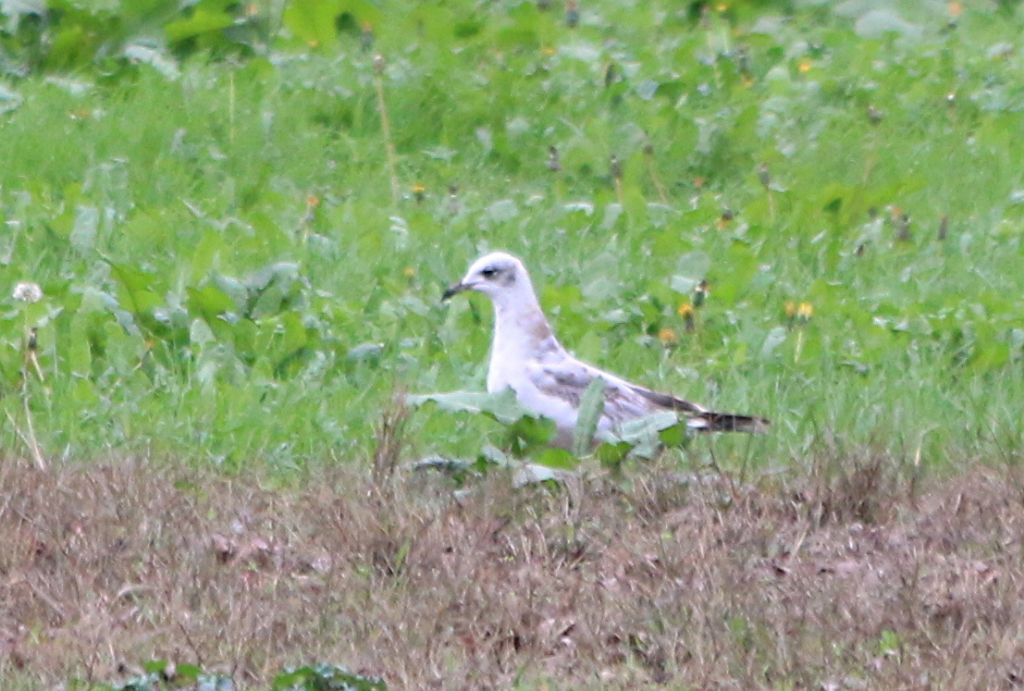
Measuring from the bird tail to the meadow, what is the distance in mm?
93

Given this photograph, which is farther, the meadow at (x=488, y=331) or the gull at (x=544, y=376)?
the gull at (x=544, y=376)

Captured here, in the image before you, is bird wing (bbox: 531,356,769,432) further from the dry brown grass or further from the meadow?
the dry brown grass

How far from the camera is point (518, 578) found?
19.2 ft

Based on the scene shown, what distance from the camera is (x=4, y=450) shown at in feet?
22.6

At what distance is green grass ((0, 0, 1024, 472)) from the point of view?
7.72 m

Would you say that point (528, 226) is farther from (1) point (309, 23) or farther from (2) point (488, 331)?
(1) point (309, 23)

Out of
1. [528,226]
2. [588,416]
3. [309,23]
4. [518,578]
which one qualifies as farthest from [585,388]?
[309,23]

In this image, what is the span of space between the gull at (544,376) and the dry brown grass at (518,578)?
64 cm

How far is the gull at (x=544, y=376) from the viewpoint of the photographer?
23.7 feet

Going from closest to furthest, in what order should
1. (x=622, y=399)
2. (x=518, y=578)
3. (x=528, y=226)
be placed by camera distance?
(x=518, y=578), (x=622, y=399), (x=528, y=226)

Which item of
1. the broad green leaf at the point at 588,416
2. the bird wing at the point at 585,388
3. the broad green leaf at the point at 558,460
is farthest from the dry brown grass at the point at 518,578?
the bird wing at the point at 585,388

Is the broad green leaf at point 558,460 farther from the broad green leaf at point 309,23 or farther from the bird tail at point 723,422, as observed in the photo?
the broad green leaf at point 309,23

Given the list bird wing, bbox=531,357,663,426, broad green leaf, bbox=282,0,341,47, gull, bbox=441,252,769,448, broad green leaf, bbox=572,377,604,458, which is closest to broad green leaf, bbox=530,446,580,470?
broad green leaf, bbox=572,377,604,458

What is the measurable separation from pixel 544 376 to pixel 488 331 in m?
1.22
